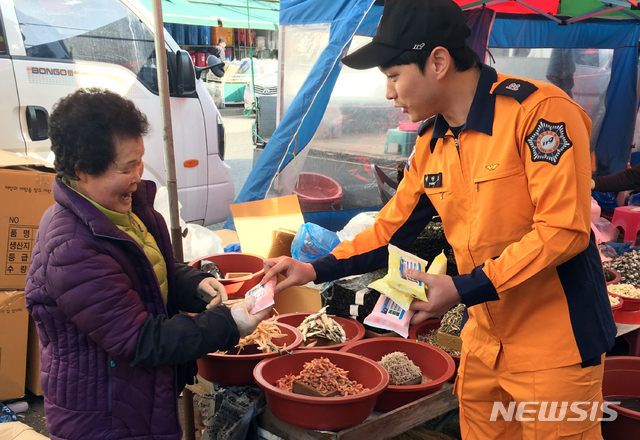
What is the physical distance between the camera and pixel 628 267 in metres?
4.73

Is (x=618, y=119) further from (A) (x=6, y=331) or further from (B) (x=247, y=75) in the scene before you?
(B) (x=247, y=75)

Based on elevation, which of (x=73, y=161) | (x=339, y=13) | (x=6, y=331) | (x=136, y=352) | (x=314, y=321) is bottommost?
(x=6, y=331)

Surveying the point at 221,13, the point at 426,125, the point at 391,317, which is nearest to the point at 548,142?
the point at 426,125

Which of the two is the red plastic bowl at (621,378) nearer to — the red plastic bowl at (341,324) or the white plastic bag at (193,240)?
the red plastic bowl at (341,324)

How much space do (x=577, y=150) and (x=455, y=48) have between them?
508mm

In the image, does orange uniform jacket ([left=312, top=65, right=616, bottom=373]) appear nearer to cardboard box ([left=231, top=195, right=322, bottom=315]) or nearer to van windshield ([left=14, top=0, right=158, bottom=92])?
cardboard box ([left=231, top=195, right=322, bottom=315])

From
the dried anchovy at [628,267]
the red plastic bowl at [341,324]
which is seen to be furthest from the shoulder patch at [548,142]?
the dried anchovy at [628,267]

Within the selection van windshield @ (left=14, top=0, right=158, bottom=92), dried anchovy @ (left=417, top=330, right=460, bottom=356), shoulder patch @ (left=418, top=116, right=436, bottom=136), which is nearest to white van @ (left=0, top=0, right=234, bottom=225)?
van windshield @ (left=14, top=0, right=158, bottom=92)

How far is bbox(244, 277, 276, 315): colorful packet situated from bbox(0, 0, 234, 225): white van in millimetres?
3268

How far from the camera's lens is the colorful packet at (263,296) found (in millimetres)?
2041

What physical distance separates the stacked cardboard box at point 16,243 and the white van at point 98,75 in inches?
45.1

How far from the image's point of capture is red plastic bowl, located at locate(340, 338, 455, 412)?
2525 millimetres

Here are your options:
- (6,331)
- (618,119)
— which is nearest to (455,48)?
(6,331)

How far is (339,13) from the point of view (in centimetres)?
497
